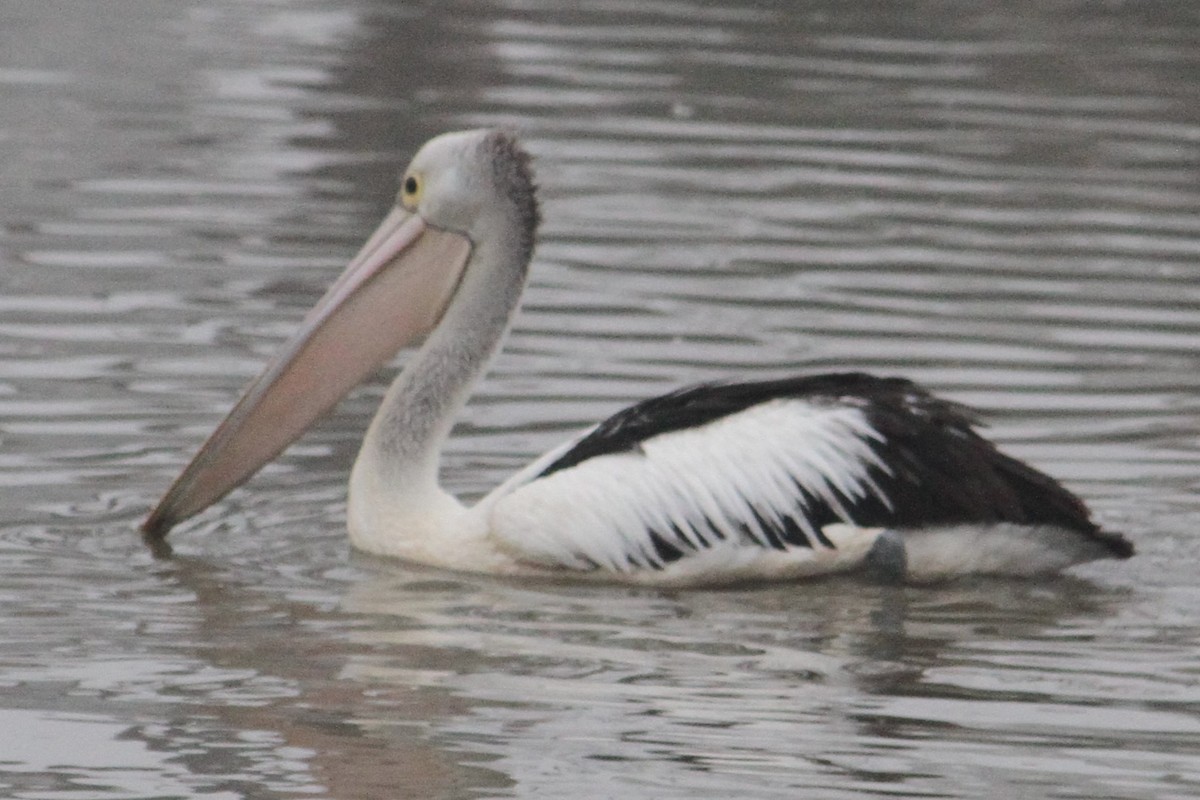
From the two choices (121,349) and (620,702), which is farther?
(121,349)

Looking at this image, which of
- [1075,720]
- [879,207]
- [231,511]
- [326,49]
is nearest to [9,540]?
[231,511]

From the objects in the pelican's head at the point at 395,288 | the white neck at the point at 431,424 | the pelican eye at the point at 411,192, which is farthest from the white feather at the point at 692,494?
A: the pelican eye at the point at 411,192

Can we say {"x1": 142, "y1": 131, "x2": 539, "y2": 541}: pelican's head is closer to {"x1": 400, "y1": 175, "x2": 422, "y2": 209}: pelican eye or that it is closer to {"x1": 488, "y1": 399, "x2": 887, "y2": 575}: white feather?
{"x1": 400, "y1": 175, "x2": 422, "y2": 209}: pelican eye

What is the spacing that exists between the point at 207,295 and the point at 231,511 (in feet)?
7.49

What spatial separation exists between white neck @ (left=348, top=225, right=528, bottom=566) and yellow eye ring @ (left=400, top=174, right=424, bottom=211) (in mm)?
190

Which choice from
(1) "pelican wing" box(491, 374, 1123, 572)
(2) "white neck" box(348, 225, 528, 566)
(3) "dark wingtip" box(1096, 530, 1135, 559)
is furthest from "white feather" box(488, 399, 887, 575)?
(3) "dark wingtip" box(1096, 530, 1135, 559)

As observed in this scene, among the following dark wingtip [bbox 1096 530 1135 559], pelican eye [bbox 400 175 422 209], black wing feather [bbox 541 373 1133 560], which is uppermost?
pelican eye [bbox 400 175 422 209]

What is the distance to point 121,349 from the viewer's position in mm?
8562

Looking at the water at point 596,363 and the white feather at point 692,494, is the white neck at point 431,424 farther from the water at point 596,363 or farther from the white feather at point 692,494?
the white feather at point 692,494

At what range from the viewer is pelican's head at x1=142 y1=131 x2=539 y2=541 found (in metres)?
7.05

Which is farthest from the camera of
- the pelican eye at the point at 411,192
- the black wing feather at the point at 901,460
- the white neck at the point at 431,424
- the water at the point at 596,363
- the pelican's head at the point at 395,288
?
the pelican eye at the point at 411,192

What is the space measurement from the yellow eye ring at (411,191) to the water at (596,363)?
0.76 metres

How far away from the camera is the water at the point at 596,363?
17.5 ft

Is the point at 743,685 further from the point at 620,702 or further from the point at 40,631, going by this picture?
the point at 40,631
